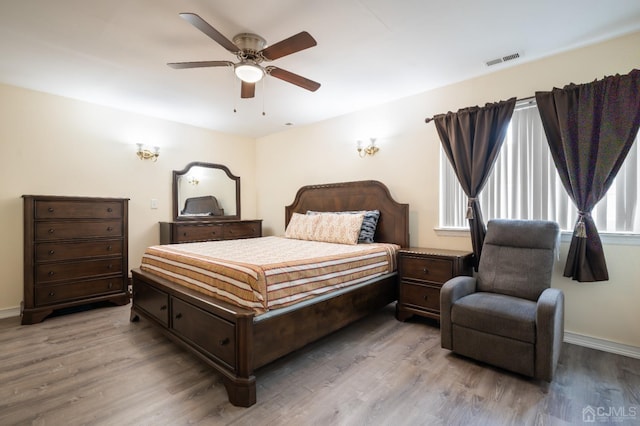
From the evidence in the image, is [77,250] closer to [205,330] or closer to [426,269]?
[205,330]

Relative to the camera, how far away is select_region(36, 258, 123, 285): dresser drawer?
3125 millimetres

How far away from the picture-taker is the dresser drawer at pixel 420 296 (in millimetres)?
2846

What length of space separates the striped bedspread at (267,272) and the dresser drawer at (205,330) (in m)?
0.14

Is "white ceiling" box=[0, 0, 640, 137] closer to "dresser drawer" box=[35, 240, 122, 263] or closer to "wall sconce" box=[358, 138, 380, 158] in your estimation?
"wall sconce" box=[358, 138, 380, 158]

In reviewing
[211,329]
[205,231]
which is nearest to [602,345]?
[211,329]

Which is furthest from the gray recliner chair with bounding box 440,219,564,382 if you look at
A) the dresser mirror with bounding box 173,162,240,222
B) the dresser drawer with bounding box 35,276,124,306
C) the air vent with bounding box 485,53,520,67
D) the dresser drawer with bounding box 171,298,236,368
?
the dresser mirror with bounding box 173,162,240,222

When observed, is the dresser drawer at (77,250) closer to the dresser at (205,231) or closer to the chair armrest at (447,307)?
the dresser at (205,231)

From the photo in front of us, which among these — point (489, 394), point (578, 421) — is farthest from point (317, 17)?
point (578, 421)

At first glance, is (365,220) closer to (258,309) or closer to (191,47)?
(258,309)

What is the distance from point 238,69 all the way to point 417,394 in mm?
2640

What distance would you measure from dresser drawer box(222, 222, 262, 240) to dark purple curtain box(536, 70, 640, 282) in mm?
3986

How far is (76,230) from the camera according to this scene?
3.32m

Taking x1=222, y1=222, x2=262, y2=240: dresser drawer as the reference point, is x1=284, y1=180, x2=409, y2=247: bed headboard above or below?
above

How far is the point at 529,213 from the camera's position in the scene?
2.78m
